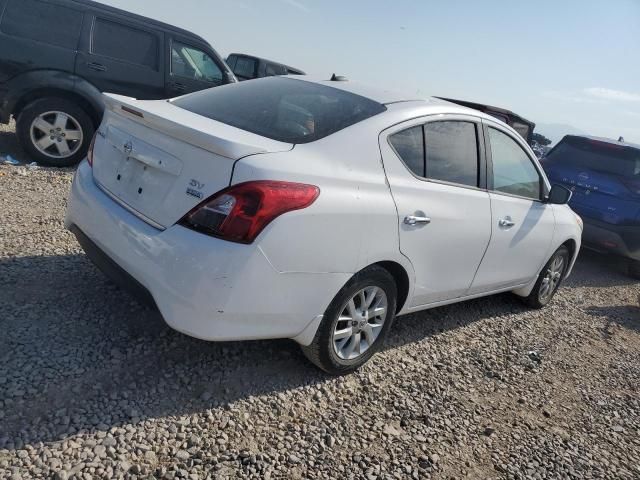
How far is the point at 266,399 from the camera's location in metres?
2.80

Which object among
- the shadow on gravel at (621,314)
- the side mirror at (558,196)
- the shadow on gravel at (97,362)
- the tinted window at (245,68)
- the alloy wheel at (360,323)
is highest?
the tinted window at (245,68)

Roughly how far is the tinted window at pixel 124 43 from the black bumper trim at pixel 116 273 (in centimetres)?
439

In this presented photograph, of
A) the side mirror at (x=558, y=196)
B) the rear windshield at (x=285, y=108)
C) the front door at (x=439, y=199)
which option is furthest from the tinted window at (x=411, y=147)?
the side mirror at (x=558, y=196)

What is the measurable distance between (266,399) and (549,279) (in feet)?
11.1

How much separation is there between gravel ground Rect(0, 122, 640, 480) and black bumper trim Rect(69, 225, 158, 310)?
18.0 inches

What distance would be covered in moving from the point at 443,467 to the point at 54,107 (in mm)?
5839

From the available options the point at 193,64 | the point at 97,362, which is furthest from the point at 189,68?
the point at 97,362

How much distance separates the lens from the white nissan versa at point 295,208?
238 cm

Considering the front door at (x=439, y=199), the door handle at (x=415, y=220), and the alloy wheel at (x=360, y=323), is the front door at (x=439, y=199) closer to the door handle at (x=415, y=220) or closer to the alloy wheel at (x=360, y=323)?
the door handle at (x=415, y=220)

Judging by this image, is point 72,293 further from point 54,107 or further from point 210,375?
point 54,107

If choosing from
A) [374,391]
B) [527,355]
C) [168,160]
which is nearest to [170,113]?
[168,160]

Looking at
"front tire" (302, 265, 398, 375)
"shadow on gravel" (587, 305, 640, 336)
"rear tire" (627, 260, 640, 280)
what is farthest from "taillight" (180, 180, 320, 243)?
"rear tire" (627, 260, 640, 280)

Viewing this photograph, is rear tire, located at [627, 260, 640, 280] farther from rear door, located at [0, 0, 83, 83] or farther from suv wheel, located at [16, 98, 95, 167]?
rear door, located at [0, 0, 83, 83]

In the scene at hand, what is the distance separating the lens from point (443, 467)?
2.62m
